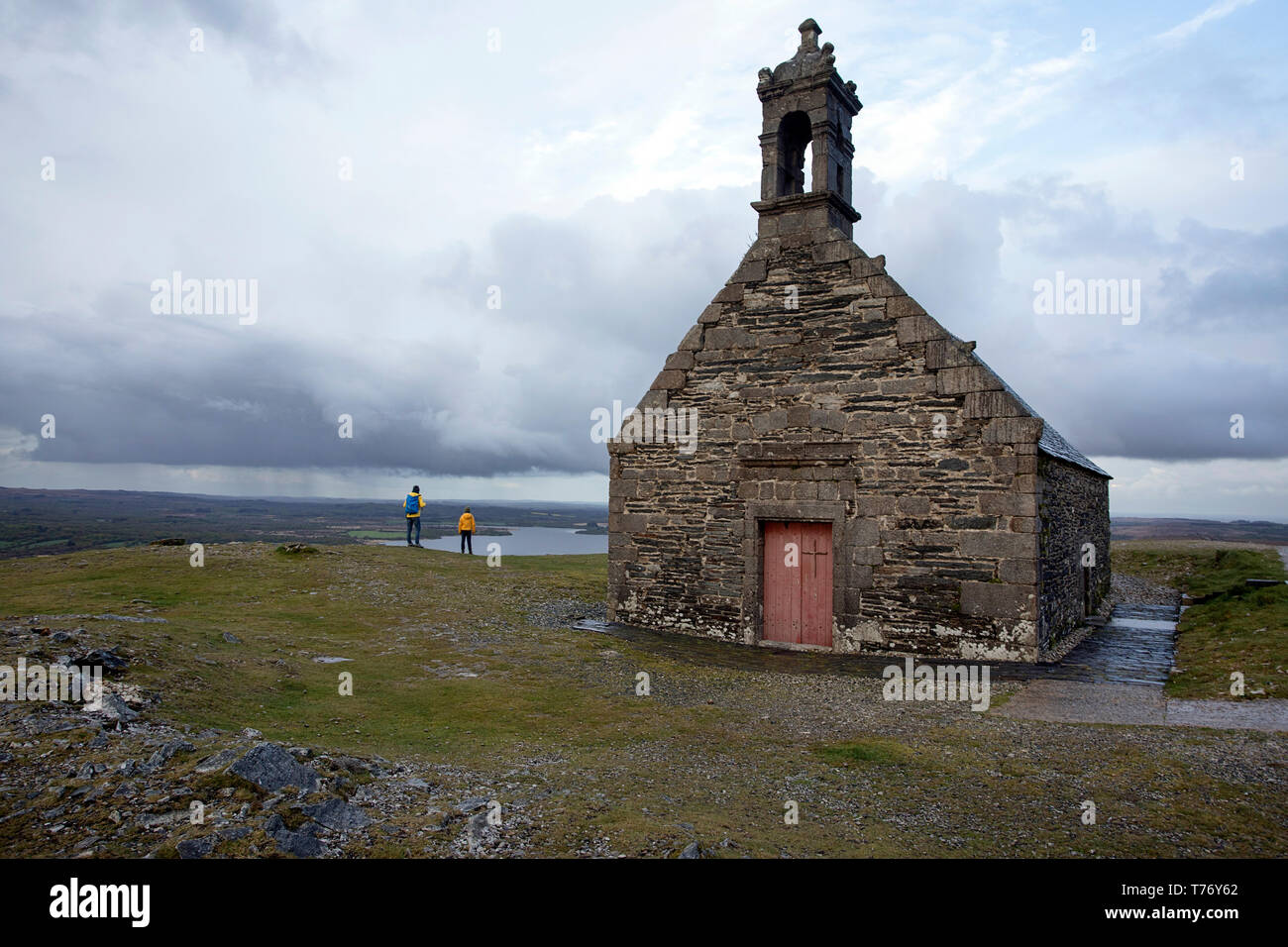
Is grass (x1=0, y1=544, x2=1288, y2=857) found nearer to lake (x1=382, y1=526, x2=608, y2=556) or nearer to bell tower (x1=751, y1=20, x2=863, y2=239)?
bell tower (x1=751, y1=20, x2=863, y2=239)

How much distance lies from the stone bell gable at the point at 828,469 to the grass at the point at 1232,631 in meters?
1.86

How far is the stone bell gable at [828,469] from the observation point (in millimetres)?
11289

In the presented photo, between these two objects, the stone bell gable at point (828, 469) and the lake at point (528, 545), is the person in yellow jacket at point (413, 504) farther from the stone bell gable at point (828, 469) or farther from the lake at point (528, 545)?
the stone bell gable at point (828, 469)

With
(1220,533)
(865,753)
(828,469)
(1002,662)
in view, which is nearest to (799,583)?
(828,469)

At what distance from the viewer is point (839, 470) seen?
40.8 ft

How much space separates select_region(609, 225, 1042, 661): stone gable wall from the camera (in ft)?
36.8

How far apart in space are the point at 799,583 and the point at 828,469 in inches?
82.4

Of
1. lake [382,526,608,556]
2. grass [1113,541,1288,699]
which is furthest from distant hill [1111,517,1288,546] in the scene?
lake [382,526,608,556]

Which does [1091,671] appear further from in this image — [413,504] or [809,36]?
Answer: [413,504]

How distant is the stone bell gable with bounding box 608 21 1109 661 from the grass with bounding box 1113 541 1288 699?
1.86m

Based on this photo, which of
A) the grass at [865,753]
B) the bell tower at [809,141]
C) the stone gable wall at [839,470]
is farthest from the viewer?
the bell tower at [809,141]

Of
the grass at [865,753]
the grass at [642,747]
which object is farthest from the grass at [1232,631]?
the grass at [865,753]
